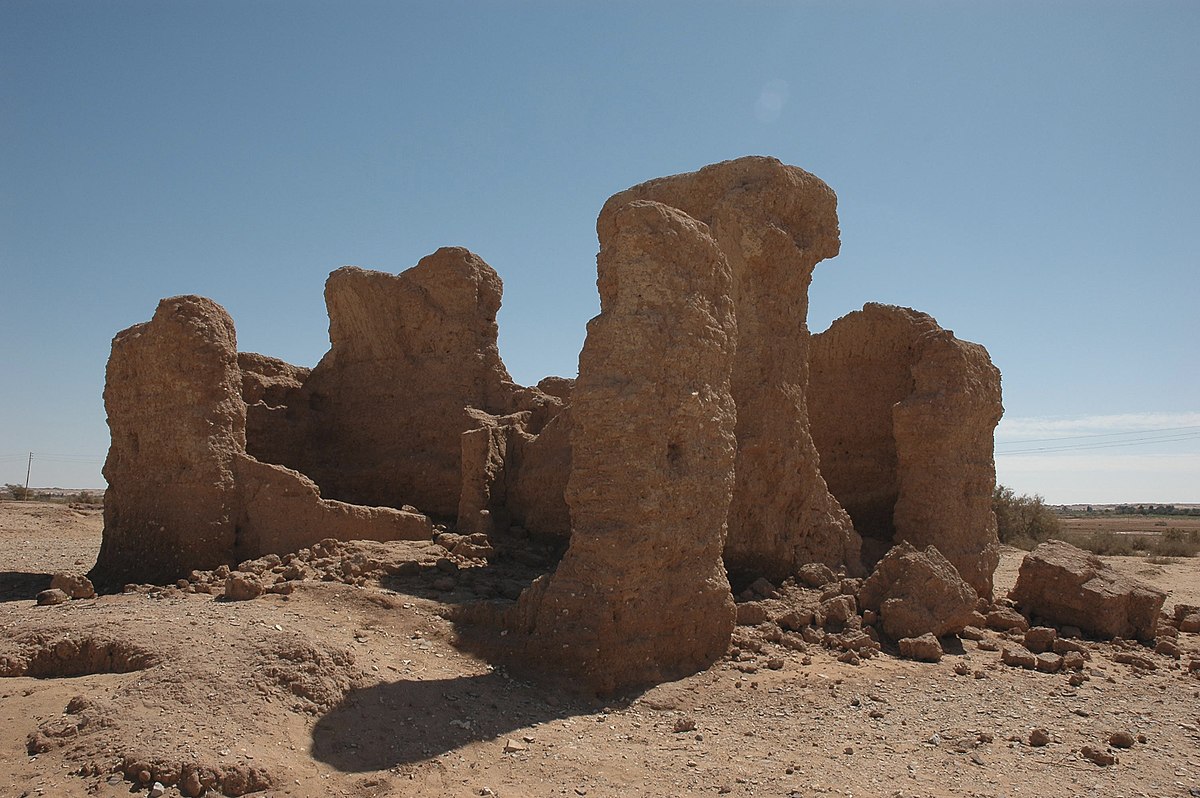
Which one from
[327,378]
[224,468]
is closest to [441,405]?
[327,378]

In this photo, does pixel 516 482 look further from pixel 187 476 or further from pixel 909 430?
pixel 909 430

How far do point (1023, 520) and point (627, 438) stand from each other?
21883 millimetres

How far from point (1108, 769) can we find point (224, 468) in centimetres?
851

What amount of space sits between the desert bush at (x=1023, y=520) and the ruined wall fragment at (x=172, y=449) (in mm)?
20869

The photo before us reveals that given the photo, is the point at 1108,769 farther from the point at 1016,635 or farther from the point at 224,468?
the point at 224,468

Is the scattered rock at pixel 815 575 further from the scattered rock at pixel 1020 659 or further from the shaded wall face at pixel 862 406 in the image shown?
the shaded wall face at pixel 862 406

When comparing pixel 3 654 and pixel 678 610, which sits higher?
pixel 678 610

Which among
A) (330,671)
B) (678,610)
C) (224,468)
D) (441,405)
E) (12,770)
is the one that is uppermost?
(441,405)

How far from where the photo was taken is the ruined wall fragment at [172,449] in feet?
31.1

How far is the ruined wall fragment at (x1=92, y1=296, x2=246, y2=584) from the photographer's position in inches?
373

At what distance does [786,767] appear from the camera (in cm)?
573

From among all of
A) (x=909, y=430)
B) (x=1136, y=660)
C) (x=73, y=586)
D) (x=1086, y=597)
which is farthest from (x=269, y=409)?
(x=1136, y=660)

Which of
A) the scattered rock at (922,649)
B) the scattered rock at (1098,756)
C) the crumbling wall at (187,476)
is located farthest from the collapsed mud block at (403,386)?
the scattered rock at (1098,756)

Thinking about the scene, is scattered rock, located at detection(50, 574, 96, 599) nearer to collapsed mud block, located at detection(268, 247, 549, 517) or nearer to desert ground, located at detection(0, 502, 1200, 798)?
desert ground, located at detection(0, 502, 1200, 798)
